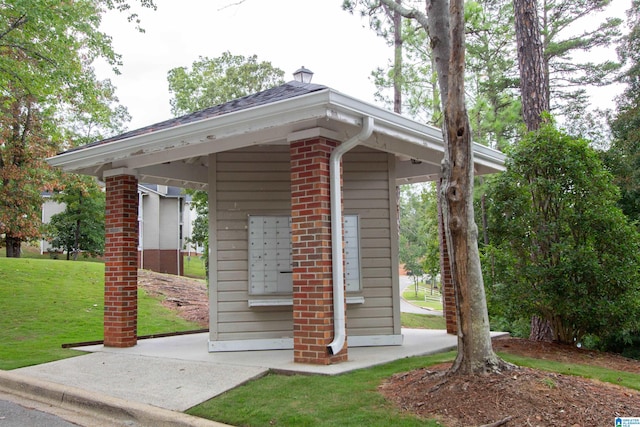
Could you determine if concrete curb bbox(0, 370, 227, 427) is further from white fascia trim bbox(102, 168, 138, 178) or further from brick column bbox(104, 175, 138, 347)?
white fascia trim bbox(102, 168, 138, 178)

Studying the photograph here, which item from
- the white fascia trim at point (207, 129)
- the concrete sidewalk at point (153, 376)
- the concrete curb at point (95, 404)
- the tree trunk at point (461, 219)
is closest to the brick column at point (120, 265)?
the concrete sidewalk at point (153, 376)

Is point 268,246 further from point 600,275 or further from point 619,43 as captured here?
point 619,43

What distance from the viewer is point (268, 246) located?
25.3ft

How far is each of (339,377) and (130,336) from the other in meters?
3.88

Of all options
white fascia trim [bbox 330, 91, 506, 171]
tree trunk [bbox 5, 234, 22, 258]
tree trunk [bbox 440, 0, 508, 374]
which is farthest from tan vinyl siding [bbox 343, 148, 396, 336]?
tree trunk [bbox 5, 234, 22, 258]

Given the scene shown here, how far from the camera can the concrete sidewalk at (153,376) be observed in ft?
15.9

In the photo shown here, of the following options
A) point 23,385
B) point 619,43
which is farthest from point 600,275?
point 619,43

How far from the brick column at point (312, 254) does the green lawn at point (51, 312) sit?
3.45 metres

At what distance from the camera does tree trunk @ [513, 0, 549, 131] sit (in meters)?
9.94

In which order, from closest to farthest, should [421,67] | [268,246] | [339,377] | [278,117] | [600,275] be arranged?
1. [339,377]
2. [278,117]
3. [600,275]
4. [268,246]
5. [421,67]

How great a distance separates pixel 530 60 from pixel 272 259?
241 inches

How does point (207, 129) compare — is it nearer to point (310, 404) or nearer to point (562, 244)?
point (310, 404)

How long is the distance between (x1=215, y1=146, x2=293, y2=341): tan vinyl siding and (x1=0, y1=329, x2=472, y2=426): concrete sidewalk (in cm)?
49

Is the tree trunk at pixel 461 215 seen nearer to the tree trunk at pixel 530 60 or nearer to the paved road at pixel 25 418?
the paved road at pixel 25 418
